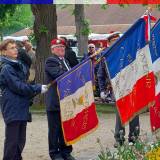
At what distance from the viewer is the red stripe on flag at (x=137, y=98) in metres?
8.10

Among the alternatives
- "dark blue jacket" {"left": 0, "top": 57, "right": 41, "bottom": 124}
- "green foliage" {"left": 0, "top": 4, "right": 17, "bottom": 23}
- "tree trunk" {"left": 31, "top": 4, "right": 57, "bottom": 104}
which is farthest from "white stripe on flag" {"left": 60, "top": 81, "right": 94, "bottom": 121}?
"green foliage" {"left": 0, "top": 4, "right": 17, "bottom": 23}

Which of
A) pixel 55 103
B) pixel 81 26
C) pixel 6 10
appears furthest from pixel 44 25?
pixel 81 26

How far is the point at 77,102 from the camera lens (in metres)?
8.90

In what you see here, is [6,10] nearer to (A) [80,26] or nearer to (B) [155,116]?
(B) [155,116]

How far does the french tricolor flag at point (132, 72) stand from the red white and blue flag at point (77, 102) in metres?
0.70

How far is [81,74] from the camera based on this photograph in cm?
890

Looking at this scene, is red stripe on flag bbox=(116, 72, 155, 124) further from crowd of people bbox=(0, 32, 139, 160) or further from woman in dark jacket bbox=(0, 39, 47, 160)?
woman in dark jacket bbox=(0, 39, 47, 160)

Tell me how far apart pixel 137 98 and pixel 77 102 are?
3.33ft

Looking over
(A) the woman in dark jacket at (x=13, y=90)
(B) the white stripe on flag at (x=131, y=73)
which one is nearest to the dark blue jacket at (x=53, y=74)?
(A) the woman in dark jacket at (x=13, y=90)

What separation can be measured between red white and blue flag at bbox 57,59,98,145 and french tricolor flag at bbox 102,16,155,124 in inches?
27.7

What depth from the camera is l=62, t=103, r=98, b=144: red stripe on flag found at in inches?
347

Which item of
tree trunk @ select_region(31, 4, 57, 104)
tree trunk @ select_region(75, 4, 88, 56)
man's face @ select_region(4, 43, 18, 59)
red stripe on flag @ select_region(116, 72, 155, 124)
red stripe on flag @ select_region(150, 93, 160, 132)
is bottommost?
tree trunk @ select_region(75, 4, 88, 56)

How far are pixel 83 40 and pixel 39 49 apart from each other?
16331 millimetres

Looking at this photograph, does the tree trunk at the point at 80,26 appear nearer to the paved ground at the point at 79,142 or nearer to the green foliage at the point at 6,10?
the green foliage at the point at 6,10
